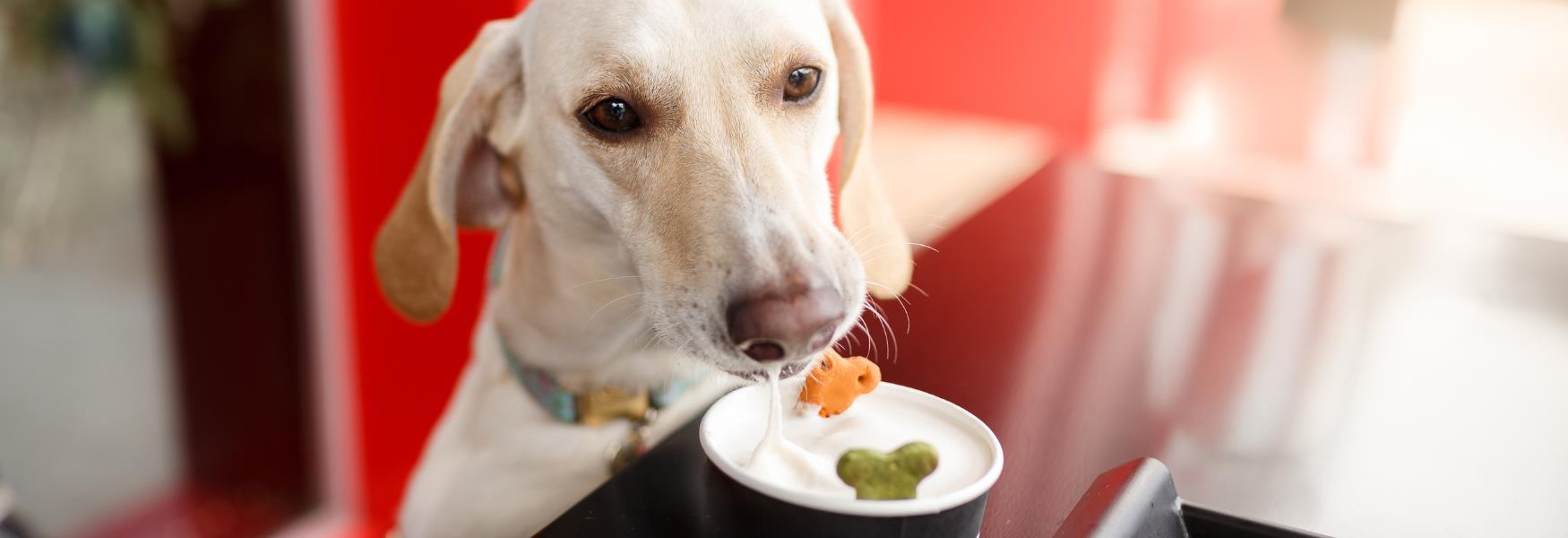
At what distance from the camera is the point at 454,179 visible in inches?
43.6

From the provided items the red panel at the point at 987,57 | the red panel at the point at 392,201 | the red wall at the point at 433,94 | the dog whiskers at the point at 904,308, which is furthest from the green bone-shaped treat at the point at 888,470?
the red panel at the point at 987,57

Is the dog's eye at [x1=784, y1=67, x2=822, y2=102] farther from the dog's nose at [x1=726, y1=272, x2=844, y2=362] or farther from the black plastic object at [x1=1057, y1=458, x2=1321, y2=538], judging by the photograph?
the black plastic object at [x1=1057, y1=458, x2=1321, y2=538]

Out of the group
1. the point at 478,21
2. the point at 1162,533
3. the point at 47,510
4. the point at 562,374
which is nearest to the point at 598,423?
the point at 562,374

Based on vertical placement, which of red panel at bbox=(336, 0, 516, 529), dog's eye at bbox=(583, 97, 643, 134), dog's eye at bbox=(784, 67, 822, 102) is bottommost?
red panel at bbox=(336, 0, 516, 529)

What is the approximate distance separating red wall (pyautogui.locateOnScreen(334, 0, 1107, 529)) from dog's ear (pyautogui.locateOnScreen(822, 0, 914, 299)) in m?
0.08

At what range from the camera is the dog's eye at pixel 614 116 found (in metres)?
1.00

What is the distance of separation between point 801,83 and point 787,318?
0.35 meters

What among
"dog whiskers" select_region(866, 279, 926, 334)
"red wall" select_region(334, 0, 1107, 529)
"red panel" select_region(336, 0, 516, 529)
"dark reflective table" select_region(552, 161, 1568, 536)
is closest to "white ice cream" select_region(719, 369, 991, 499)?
"dark reflective table" select_region(552, 161, 1568, 536)

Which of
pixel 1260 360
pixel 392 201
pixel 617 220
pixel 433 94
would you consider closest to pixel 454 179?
pixel 617 220

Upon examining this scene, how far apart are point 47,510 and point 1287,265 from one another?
8.68ft

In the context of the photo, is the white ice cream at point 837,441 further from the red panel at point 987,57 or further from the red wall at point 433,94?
the red panel at point 987,57

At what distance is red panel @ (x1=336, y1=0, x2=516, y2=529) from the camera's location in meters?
2.10

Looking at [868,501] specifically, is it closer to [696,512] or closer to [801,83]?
[696,512]

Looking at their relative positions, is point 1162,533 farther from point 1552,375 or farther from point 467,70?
point 467,70
